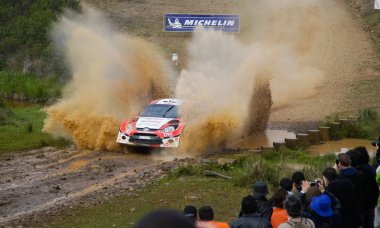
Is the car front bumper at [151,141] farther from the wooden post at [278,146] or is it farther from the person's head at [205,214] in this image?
the person's head at [205,214]

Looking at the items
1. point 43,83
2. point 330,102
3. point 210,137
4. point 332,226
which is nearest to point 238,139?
point 210,137

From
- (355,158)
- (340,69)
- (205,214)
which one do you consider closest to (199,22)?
(340,69)

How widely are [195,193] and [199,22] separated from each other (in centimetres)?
3542

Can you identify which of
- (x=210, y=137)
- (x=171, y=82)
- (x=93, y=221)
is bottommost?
(x=93, y=221)

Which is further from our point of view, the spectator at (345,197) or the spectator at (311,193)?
the spectator at (345,197)

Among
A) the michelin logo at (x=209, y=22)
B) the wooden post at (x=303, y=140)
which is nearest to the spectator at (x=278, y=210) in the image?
the wooden post at (x=303, y=140)

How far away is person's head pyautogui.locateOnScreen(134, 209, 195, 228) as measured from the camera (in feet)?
11.3

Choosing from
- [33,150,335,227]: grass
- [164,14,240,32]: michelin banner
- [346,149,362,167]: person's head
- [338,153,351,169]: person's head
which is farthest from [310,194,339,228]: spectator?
[164,14,240,32]: michelin banner

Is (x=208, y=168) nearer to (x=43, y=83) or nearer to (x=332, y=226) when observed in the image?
(x=332, y=226)

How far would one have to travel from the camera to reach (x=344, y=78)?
3912 centimetres

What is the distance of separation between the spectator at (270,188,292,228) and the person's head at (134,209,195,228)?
458 cm

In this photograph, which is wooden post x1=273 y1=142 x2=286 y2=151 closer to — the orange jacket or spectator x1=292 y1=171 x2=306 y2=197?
spectator x1=292 y1=171 x2=306 y2=197

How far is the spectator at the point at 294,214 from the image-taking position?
7.30 meters

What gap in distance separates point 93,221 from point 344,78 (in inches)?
1113
